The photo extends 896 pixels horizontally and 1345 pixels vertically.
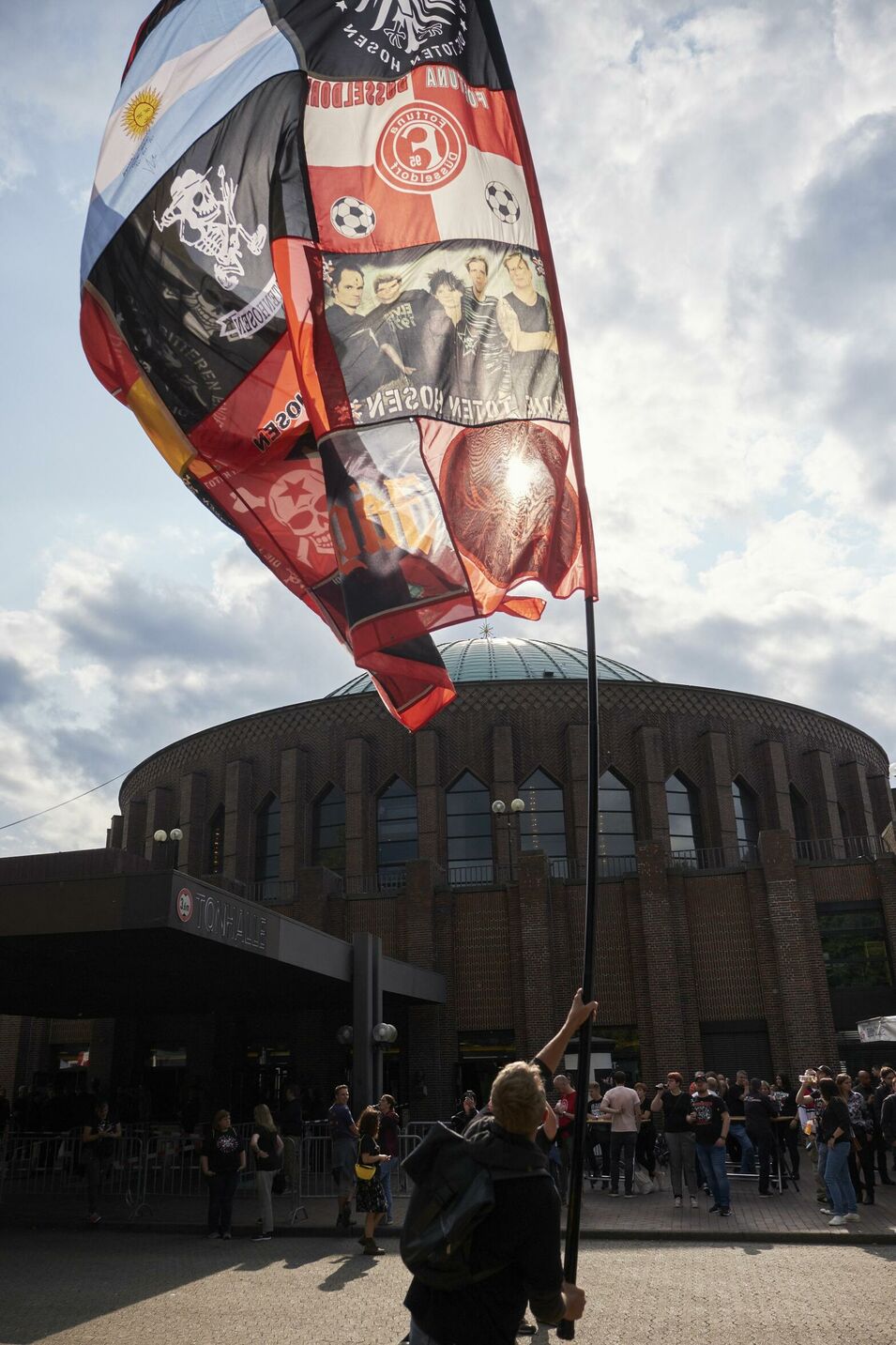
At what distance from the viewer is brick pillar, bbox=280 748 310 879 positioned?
118 ft

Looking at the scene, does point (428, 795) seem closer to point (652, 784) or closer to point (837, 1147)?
point (652, 784)

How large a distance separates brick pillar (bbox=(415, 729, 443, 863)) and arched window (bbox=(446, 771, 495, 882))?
807 millimetres

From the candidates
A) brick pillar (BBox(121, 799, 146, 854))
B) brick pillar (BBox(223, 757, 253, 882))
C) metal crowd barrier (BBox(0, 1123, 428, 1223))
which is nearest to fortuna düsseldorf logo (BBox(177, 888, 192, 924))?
metal crowd barrier (BBox(0, 1123, 428, 1223))

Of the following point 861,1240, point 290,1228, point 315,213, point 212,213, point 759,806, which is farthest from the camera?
point 759,806

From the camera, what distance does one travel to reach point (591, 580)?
6.38 metres

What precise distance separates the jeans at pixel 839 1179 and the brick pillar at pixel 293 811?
24326mm

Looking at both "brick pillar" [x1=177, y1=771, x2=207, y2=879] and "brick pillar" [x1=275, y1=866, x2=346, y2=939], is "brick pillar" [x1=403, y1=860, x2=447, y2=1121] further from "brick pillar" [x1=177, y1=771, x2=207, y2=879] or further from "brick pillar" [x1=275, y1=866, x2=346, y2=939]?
"brick pillar" [x1=177, y1=771, x2=207, y2=879]

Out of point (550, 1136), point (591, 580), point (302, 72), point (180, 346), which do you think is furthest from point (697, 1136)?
point (302, 72)

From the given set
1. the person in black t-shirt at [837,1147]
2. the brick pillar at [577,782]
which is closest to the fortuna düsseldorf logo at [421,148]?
the person in black t-shirt at [837,1147]

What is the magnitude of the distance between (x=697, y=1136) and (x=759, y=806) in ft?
79.0

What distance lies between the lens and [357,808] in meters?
35.7

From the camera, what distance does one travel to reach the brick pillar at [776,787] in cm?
3653

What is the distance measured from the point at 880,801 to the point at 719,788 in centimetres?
915

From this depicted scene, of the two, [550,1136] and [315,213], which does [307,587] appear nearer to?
[315,213]
